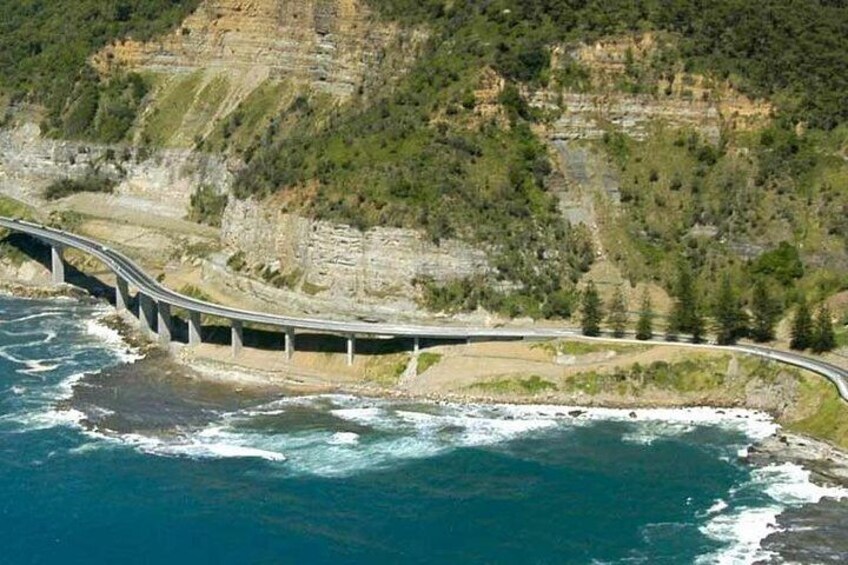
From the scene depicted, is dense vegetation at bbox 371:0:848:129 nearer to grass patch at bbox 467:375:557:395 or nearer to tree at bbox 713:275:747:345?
tree at bbox 713:275:747:345

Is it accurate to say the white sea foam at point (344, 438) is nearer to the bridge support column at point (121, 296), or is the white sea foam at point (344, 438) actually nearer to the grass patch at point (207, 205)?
the bridge support column at point (121, 296)

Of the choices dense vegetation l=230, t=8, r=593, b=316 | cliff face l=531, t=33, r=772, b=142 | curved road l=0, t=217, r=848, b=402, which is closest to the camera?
curved road l=0, t=217, r=848, b=402

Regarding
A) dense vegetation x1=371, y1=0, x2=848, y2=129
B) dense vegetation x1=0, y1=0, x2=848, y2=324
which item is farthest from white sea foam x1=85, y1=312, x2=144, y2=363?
dense vegetation x1=371, y1=0, x2=848, y2=129

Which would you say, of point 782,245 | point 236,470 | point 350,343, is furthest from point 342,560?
point 782,245

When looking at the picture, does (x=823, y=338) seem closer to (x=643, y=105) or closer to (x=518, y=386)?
(x=518, y=386)

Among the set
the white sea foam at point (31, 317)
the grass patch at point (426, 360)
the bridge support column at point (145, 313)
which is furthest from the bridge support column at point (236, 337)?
the white sea foam at point (31, 317)
